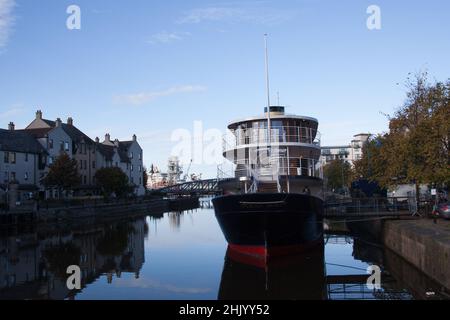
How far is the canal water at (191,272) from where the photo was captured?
1875 cm

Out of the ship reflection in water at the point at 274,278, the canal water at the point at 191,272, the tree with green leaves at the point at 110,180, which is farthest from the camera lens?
the tree with green leaves at the point at 110,180

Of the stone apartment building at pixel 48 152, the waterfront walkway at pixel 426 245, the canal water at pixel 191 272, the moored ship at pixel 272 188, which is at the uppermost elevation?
the stone apartment building at pixel 48 152

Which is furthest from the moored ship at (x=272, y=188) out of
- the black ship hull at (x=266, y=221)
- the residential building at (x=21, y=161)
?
the residential building at (x=21, y=161)

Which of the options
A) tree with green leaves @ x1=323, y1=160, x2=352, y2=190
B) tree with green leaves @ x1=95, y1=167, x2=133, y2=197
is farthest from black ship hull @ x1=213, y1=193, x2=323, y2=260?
tree with green leaves @ x1=323, y1=160, x2=352, y2=190

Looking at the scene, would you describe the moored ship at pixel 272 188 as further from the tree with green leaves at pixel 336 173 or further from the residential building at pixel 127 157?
the tree with green leaves at pixel 336 173

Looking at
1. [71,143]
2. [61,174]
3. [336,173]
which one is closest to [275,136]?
[61,174]

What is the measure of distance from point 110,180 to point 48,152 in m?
10.4

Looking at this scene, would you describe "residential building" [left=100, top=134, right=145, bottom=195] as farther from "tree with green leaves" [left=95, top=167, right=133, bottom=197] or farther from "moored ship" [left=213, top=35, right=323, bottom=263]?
"moored ship" [left=213, top=35, right=323, bottom=263]

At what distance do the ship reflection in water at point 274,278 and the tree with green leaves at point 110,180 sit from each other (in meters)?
50.4

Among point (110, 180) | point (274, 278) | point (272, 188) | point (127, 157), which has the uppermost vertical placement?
point (127, 157)

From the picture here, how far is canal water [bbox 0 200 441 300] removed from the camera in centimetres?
1875

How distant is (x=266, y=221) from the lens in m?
21.4

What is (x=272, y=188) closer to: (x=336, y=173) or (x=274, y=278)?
(x=274, y=278)
